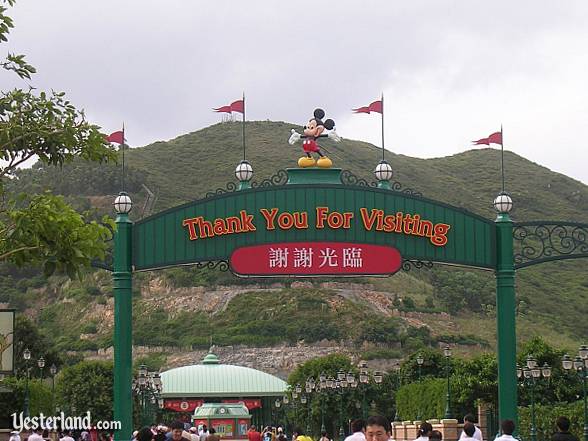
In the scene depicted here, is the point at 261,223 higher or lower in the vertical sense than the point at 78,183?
lower

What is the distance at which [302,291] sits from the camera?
12738cm

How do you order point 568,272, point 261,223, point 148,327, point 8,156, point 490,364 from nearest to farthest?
point 8,156, point 261,223, point 490,364, point 148,327, point 568,272

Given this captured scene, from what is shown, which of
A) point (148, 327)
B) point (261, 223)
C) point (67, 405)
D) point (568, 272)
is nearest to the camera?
point (261, 223)

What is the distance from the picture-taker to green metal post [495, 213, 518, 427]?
79.3ft

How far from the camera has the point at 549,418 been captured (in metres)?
38.3

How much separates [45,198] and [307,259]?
13550mm

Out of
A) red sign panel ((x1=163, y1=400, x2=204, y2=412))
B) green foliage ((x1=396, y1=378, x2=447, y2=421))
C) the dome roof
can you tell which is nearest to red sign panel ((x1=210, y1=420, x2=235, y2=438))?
green foliage ((x1=396, y1=378, x2=447, y2=421))

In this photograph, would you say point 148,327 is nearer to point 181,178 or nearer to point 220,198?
point 181,178

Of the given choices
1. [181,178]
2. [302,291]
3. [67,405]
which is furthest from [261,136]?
[67,405]

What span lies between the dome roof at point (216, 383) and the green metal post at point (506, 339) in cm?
6968

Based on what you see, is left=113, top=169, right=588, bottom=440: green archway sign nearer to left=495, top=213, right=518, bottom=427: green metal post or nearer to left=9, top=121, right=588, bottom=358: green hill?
left=495, top=213, right=518, bottom=427: green metal post

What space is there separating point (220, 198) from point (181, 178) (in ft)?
459

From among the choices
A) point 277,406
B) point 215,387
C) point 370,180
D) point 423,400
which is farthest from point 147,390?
point 370,180

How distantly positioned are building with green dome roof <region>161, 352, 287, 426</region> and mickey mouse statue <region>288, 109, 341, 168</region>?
68496mm
